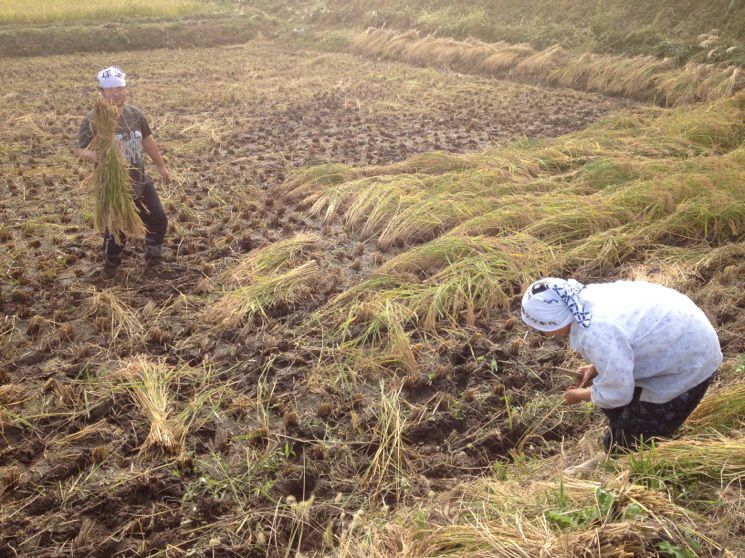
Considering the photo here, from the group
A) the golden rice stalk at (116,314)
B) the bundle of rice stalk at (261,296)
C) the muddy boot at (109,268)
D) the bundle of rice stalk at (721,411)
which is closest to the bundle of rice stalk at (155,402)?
the golden rice stalk at (116,314)

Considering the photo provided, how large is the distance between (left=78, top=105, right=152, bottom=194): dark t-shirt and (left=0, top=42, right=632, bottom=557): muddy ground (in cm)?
70

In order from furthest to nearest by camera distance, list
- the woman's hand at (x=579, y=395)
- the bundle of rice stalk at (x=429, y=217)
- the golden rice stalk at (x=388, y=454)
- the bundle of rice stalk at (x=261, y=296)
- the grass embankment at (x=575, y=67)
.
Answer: the grass embankment at (x=575, y=67) < the bundle of rice stalk at (x=429, y=217) < the bundle of rice stalk at (x=261, y=296) < the golden rice stalk at (x=388, y=454) < the woman's hand at (x=579, y=395)

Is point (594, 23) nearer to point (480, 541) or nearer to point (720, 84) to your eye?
point (720, 84)

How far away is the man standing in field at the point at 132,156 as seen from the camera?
13.0 feet

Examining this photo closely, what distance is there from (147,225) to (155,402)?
1.95 meters

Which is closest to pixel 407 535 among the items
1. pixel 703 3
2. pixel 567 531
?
pixel 567 531

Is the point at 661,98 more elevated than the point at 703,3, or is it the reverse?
the point at 703,3

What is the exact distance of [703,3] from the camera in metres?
10.9

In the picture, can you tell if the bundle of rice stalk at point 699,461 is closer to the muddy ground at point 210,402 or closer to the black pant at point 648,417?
the black pant at point 648,417

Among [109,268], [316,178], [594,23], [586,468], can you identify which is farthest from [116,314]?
[594,23]

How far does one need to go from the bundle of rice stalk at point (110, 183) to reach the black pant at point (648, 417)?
3.32m

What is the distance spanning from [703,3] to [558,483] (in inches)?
469

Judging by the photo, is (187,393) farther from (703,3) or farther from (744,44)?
(703,3)

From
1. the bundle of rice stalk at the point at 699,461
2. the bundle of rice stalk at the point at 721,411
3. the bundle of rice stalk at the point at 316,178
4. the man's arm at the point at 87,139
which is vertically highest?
the man's arm at the point at 87,139
